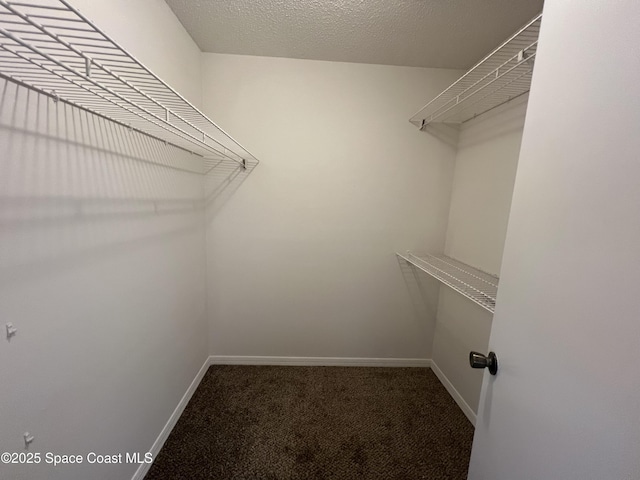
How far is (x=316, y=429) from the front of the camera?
1.53m

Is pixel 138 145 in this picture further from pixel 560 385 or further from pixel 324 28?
pixel 560 385

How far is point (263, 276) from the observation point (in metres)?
2.00

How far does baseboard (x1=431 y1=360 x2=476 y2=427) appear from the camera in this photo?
1.64 metres

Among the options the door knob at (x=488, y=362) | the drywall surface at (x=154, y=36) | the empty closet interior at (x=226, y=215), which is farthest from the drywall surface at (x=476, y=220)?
the drywall surface at (x=154, y=36)

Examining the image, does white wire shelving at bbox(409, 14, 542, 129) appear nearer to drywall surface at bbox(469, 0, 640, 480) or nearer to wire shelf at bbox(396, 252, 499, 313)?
drywall surface at bbox(469, 0, 640, 480)

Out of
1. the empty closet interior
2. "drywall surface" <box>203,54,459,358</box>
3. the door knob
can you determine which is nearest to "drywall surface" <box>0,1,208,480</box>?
the empty closet interior

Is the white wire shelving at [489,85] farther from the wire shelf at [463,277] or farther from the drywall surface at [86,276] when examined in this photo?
the drywall surface at [86,276]

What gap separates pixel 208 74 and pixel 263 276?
150cm

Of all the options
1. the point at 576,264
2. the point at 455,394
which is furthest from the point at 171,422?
the point at 576,264

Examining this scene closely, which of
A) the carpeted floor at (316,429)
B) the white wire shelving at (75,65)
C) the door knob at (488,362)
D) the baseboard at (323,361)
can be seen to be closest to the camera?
the white wire shelving at (75,65)

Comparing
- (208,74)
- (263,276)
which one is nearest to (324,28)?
(208,74)

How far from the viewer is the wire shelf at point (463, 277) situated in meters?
1.16

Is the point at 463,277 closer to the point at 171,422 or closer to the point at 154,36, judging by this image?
the point at 171,422

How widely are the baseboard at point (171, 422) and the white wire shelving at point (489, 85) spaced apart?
2.40 m
